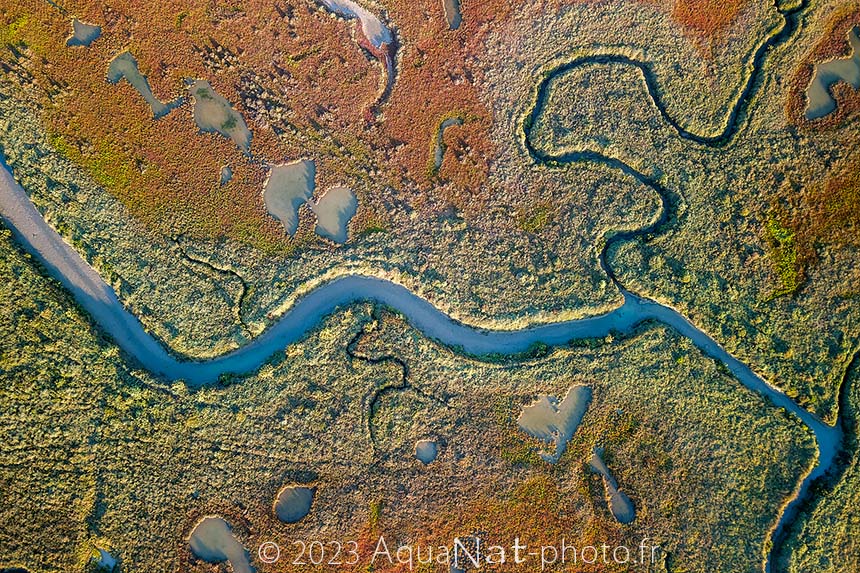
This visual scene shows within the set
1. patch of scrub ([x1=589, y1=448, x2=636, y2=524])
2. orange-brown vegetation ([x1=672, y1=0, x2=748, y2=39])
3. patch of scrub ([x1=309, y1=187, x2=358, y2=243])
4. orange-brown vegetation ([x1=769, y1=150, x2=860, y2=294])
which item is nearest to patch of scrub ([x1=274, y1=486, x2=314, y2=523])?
patch of scrub ([x1=309, y1=187, x2=358, y2=243])

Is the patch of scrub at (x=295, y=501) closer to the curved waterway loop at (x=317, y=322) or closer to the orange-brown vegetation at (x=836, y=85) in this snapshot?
the curved waterway loop at (x=317, y=322)

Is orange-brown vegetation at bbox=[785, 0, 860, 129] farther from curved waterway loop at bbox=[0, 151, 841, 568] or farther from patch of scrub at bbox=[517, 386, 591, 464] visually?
patch of scrub at bbox=[517, 386, 591, 464]

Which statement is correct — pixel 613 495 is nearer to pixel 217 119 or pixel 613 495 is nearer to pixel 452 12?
pixel 452 12

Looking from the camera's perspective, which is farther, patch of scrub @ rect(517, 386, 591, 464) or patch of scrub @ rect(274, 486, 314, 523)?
patch of scrub @ rect(517, 386, 591, 464)

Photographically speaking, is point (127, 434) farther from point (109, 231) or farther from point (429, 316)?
point (429, 316)

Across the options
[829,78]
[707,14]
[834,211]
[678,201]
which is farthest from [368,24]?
[834,211]

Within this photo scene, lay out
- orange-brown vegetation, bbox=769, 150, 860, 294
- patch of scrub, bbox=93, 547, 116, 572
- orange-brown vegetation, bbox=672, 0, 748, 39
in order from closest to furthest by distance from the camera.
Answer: patch of scrub, bbox=93, 547, 116, 572, orange-brown vegetation, bbox=769, 150, 860, 294, orange-brown vegetation, bbox=672, 0, 748, 39
